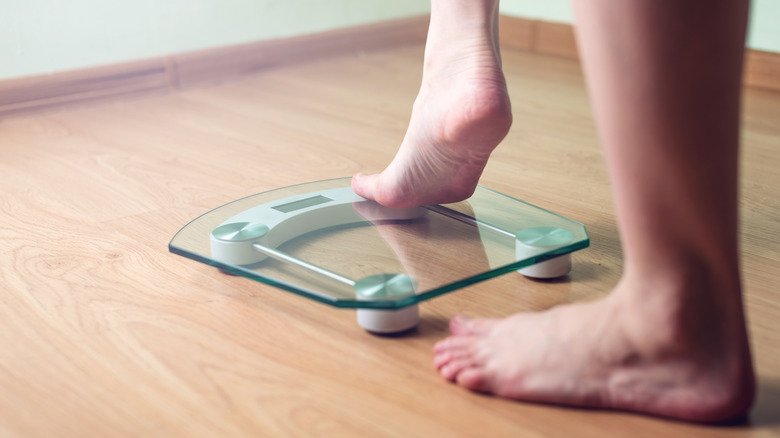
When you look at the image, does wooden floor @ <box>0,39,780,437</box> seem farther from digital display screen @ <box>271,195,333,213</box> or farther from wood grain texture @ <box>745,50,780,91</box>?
wood grain texture @ <box>745,50,780,91</box>

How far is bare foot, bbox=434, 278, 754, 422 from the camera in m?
0.53

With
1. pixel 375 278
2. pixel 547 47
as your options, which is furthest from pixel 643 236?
pixel 547 47

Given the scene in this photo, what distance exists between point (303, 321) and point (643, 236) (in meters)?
0.32

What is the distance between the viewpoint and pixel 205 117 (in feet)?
4.81

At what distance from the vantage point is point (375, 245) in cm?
81

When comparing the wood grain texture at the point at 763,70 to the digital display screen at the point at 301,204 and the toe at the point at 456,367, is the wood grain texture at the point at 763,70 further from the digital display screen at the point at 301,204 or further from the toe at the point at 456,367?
the toe at the point at 456,367

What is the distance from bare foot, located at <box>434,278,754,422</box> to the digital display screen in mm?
319

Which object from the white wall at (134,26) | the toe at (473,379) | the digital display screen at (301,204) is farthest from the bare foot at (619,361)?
the white wall at (134,26)

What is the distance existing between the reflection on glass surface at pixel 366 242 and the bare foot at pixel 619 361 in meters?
0.10

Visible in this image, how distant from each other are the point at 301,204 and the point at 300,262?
156mm

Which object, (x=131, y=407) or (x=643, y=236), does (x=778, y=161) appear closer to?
(x=643, y=236)

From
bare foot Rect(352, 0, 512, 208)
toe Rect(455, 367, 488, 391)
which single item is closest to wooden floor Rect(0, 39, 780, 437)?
toe Rect(455, 367, 488, 391)

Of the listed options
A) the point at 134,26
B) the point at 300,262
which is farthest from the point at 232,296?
the point at 134,26

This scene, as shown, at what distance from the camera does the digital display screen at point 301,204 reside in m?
0.87
